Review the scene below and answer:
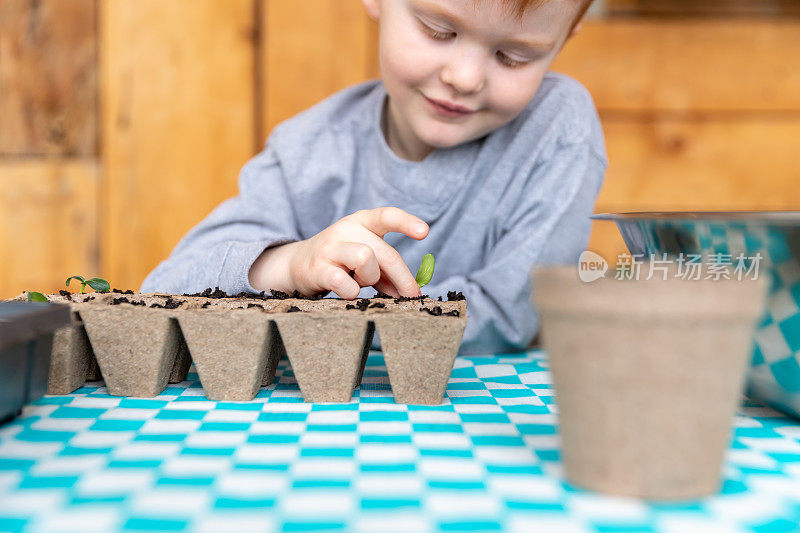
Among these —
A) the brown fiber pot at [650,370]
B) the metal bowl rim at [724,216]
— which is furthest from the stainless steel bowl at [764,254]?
Answer: the brown fiber pot at [650,370]

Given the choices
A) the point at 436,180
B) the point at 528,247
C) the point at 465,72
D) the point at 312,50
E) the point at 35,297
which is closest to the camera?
the point at 35,297

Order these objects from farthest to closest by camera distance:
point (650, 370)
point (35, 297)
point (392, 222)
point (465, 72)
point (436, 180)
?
1. point (436, 180)
2. point (465, 72)
3. point (392, 222)
4. point (35, 297)
5. point (650, 370)

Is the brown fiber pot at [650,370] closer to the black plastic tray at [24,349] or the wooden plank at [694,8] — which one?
the black plastic tray at [24,349]

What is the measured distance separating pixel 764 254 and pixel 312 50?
1.32 m

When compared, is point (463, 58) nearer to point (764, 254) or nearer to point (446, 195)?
point (446, 195)

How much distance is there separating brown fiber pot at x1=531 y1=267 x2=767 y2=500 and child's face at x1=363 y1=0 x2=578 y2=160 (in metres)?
0.49

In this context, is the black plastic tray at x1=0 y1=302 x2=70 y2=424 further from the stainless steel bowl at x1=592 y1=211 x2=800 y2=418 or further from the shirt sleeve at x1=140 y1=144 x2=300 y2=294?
the stainless steel bowl at x1=592 y1=211 x2=800 y2=418

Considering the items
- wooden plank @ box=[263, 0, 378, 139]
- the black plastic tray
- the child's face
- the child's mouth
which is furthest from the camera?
wooden plank @ box=[263, 0, 378, 139]

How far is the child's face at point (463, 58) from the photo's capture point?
759 mm

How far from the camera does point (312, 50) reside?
5.15 feet

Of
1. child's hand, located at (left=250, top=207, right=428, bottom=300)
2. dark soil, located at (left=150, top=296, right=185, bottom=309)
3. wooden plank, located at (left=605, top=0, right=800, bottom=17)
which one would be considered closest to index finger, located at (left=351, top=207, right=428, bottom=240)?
child's hand, located at (left=250, top=207, right=428, bottom=300)

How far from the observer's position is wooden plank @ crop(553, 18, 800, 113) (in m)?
1.60

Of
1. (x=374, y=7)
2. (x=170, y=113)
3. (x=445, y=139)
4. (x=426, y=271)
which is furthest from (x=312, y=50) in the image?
(x=426, y=271)

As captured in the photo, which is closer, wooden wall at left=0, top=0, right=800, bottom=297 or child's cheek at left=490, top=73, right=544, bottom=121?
child's cheek at left=490, top=73, right=544, bottom=121
